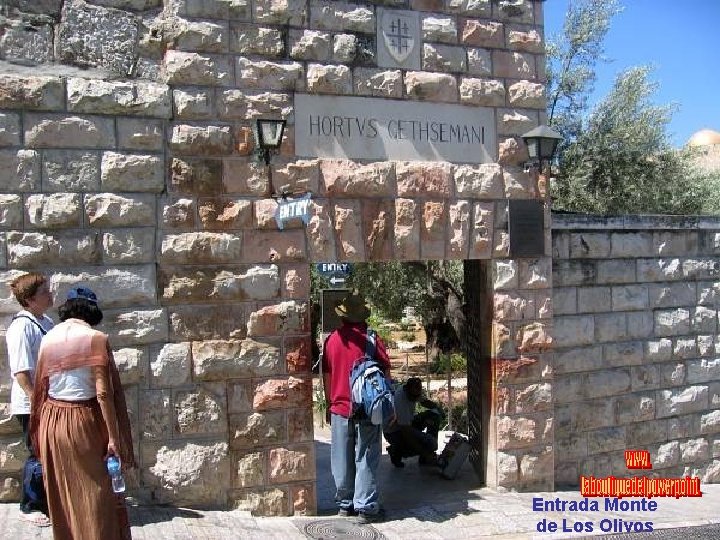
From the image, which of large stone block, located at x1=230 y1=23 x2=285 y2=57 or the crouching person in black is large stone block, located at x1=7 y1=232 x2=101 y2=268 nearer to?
large stone block, located at x1=230 y1=23 x2=285 y2=57

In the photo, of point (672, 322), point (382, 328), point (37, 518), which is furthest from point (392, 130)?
point (382, 328)

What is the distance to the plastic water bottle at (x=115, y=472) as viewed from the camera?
397cm

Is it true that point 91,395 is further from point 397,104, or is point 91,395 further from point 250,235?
point 397,104

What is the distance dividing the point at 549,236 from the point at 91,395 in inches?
169

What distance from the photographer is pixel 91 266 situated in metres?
5.12

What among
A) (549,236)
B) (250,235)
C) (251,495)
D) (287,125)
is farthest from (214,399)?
(549,236)

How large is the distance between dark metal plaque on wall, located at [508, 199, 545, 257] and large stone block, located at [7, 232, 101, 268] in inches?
136

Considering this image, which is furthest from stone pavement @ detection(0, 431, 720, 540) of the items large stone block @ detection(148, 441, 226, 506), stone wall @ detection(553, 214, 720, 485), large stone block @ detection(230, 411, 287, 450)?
stone wall @ detection(553, 214, 720, 485)

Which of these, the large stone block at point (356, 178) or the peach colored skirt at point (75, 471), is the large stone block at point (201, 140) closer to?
the large stone block at point (356, 178)

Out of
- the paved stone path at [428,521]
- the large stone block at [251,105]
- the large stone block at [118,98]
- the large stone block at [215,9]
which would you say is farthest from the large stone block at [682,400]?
the large stone block at [118,98]

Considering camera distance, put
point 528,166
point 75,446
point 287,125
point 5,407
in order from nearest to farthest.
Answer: point 75,446 → point 5,407 → point 287,125 → point 528,166

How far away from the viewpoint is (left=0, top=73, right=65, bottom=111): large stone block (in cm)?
494

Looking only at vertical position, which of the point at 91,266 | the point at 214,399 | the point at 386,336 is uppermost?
the point at 91,266

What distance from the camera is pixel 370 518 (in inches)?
222
